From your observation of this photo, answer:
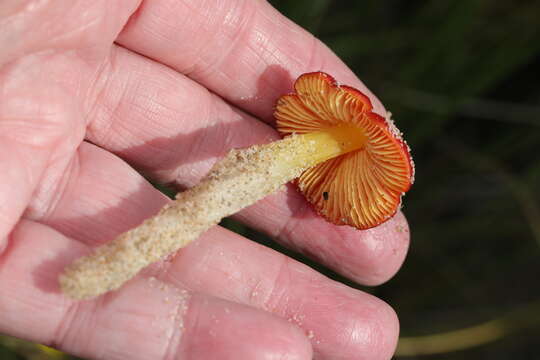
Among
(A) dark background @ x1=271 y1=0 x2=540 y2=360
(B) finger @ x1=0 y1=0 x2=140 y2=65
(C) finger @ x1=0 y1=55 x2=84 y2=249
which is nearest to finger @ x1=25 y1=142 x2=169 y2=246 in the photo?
(C) finger @ x1=0 y1=55 x2=84 y2=249

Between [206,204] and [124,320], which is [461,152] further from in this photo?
[124,320]

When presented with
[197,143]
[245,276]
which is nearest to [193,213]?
[245,276]

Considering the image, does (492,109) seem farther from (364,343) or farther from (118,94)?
(118,94)

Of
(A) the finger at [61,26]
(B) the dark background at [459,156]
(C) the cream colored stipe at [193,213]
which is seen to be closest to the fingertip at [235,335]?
(C) the cream colored stipe at [193,213]

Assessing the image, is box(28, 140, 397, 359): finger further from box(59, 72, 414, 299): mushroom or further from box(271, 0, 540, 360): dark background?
box(271, 0, 540, 360): dark background

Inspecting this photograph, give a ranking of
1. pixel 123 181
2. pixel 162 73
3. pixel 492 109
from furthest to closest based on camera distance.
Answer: pixel 492 109, pixel 162 73, pixel 123 181

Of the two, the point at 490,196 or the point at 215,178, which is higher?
the point at 490,196

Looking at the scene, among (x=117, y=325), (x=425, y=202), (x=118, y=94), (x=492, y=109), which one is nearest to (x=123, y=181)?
(x=118, y=94)

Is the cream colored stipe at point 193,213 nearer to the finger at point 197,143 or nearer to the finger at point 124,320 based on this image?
the finger at point 124,320
